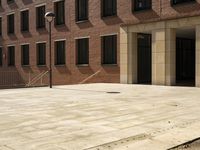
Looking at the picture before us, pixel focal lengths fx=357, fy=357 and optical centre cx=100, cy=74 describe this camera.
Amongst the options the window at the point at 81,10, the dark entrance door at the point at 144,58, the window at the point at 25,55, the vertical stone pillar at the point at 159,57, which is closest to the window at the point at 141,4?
the dark entrance door at the point at 144,58

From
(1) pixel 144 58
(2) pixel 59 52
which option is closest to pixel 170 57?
(1) pixel 144 58

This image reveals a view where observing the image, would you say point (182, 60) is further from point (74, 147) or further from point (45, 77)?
point (74, 147)

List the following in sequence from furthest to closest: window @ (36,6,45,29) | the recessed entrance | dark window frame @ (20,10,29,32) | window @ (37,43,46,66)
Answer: dark window frame @ (20,10,29,32) → window @ (36,6,45,29) → window @ (37,43,46,66) → the recessed entrance

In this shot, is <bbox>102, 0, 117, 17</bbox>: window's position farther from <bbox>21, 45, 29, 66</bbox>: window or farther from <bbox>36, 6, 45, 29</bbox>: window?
<bbox>21, 45, 29, 66</bbox>: window

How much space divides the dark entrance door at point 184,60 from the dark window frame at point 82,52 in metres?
7.07

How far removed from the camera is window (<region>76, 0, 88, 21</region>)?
92.6 feet

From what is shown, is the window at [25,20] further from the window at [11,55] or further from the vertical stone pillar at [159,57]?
the vertical stone pillar at [159,57]

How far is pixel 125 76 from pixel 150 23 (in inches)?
158

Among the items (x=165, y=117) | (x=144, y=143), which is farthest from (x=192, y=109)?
(x=144, y=143)

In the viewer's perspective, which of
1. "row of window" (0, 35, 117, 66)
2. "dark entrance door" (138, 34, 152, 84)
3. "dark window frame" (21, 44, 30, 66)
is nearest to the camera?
"dark entrance door" (138, 34, 152, 84)

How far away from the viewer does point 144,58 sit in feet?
84.8

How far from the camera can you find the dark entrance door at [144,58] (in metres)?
25.4

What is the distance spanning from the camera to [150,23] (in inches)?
877

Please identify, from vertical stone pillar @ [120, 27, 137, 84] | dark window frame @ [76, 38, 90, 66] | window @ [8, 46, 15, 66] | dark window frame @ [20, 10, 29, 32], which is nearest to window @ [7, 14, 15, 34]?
window @ [8, 46, 15, 66]
